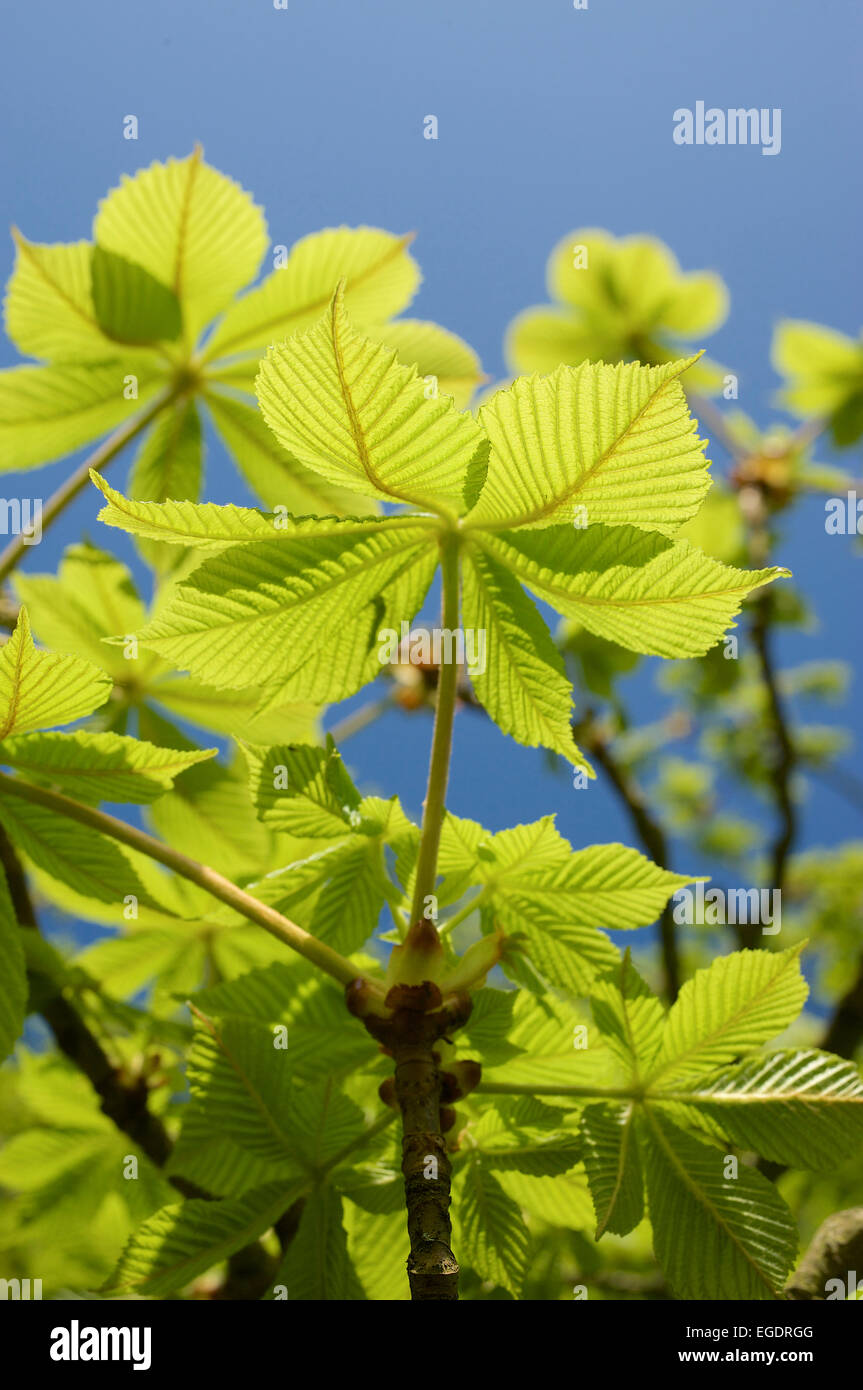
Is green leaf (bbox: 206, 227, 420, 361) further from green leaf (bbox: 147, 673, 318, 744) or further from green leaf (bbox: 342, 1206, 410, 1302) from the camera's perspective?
green leaf (bbox: 342, 1206, 410, 1302)

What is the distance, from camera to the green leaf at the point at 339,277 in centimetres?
156

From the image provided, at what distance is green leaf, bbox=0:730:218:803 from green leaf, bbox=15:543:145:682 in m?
0.64

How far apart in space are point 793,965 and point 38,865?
754mm

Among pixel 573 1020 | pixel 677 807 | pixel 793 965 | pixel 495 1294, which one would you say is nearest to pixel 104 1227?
pixel 495 1294

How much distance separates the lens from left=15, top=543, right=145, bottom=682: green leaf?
1.56 meters

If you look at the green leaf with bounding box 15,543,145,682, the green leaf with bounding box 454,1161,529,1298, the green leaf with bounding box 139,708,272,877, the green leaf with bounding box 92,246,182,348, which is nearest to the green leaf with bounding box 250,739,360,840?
the green leaf with bounding box 454,1161,529,1298

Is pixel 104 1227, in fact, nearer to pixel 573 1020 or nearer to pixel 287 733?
pixel 287 733

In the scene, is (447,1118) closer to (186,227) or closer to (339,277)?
(339,277)

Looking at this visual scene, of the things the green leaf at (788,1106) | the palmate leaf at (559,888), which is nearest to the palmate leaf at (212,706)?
the palmate leaf at (559,888)

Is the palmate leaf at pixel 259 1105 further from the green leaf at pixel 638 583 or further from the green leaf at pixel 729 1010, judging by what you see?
the green leaf at pixel 638 583

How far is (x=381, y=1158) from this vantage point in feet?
3.59

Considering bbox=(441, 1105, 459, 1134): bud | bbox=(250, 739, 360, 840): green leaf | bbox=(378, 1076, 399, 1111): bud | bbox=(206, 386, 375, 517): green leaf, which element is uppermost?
bbox=(206, 386, 375, 517): green leaf

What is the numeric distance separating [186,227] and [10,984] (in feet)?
3.88
